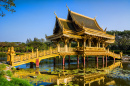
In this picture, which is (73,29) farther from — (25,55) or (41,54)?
(25,55)

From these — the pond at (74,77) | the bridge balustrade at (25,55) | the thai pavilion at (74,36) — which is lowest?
the pond at (74,77)

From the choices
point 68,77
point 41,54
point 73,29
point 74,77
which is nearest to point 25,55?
point 41,54

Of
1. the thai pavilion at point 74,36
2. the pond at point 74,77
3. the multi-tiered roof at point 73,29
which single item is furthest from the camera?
the multi-tiered roof at point 73,29

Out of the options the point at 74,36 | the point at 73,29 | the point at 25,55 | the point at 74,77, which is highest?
the point at 73,29

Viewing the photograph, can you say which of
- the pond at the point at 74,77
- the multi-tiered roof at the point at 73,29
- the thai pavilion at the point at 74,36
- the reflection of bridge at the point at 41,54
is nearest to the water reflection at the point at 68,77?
the pond at the point at 74,77

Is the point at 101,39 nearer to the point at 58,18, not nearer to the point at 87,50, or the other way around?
the point at 87,50

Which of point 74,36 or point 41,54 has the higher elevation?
point 74,36

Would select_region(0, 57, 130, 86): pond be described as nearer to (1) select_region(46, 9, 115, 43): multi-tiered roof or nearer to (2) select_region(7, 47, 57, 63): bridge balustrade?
(2) select_region(7, 47, 57, 63): bridge balustrade

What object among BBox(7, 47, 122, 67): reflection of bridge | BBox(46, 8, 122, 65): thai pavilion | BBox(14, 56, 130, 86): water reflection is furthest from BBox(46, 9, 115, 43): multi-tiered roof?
BBox(14, 56, 130, 86): water reflection

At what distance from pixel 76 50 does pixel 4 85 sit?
11.5 m

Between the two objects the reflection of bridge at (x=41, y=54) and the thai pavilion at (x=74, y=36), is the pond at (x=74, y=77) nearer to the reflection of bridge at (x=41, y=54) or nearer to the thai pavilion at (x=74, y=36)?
the reflection of bridge at (x=41, y=54)

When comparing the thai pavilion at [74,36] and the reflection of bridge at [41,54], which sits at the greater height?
the thai pavilion at [74,36]

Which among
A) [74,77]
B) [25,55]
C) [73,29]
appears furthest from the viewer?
[73,29]

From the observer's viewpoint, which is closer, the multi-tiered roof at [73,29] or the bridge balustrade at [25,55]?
the bridge balustrade at [25,55]
